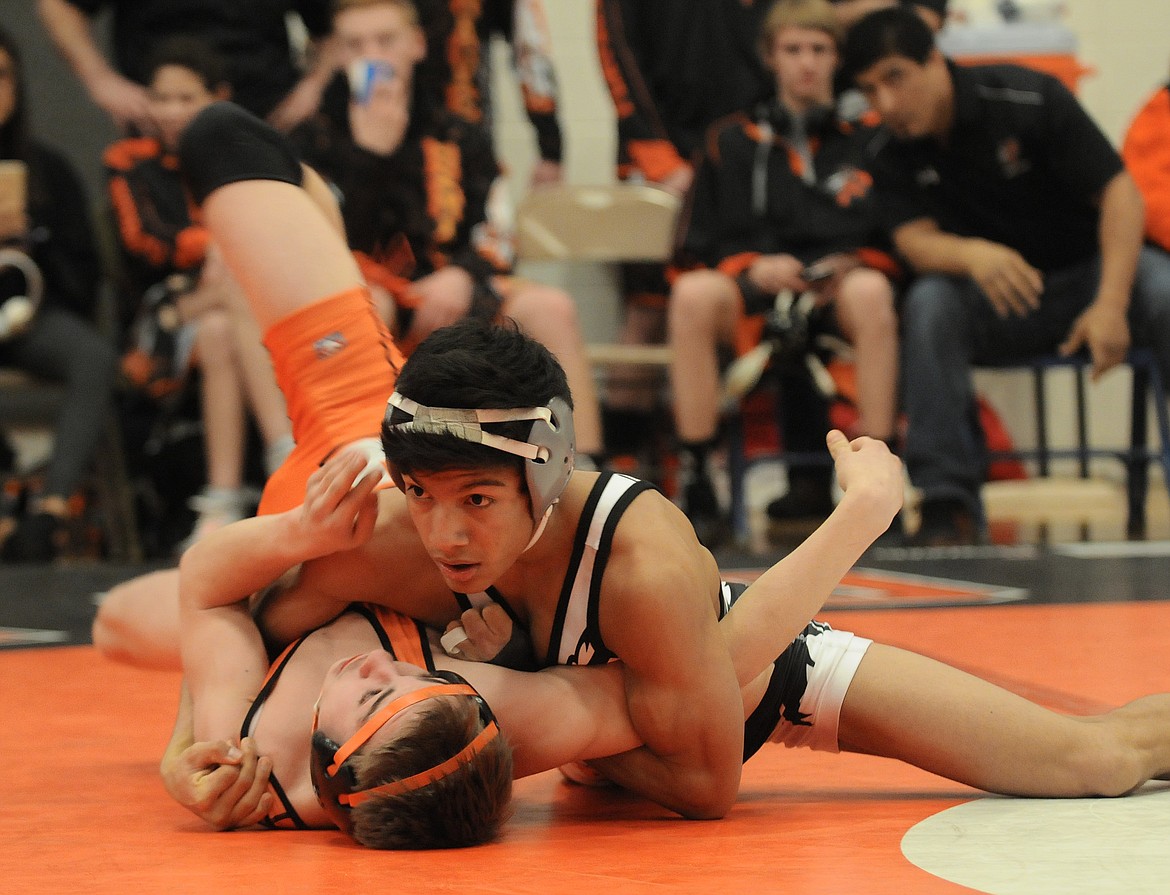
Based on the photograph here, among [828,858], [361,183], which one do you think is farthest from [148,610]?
[361,183]

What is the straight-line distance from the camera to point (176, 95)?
5.44 metres

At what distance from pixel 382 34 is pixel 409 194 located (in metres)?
0.56

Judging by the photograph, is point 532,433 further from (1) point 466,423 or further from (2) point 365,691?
(2) point 365,691

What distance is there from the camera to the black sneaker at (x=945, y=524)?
499 cm

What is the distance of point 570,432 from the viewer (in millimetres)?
1925

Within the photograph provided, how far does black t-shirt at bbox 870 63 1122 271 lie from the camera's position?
5.13m

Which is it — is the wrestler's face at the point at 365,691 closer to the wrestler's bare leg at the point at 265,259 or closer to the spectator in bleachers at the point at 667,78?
the wrestler's bare leg at the point at 265,259

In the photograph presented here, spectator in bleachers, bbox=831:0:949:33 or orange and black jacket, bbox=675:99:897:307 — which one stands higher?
spectator in bleachers, bbox=831:0:949:33

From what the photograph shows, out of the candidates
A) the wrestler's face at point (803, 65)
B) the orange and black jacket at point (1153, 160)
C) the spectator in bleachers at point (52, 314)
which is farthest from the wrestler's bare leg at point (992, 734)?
the spectator in bleachers at point (52, 314)

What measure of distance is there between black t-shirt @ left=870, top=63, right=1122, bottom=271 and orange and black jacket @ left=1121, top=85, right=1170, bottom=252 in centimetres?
23

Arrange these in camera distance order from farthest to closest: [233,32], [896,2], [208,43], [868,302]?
[896,2], [233,32], [208,43], [868,302]

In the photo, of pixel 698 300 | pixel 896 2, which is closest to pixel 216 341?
pixel 698 300

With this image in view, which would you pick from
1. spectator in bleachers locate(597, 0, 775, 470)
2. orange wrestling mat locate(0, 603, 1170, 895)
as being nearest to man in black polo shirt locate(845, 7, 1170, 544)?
spectator in bleachers locate(597, 0, 775, 470)

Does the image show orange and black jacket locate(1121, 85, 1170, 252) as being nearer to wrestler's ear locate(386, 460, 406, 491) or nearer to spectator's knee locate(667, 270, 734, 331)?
spectator's knee locate(667, 270, 734, 331)
